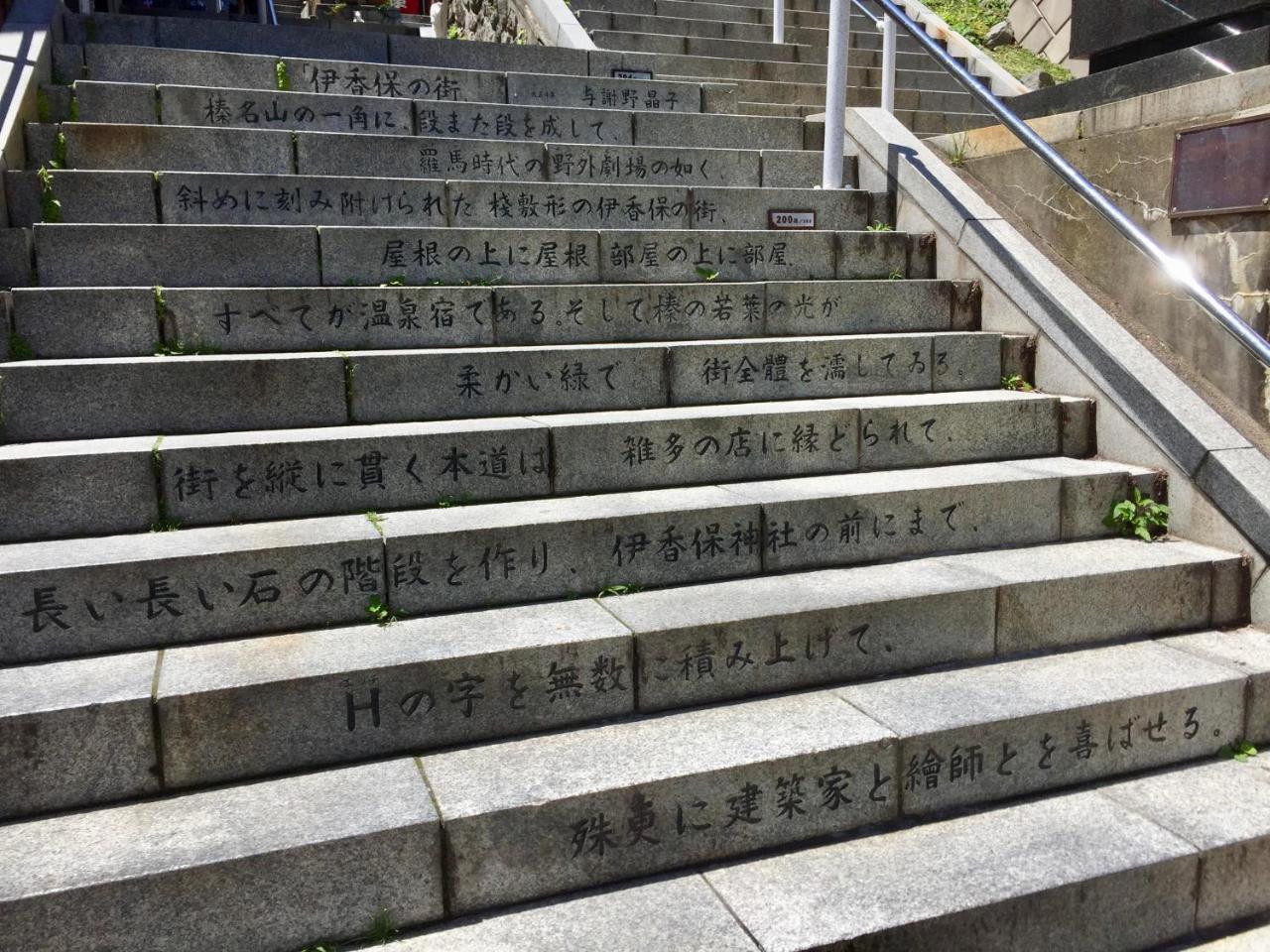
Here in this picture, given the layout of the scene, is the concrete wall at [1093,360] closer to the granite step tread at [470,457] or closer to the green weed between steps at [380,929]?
the granite step tread at [470,457]

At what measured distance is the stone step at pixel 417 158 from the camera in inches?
203

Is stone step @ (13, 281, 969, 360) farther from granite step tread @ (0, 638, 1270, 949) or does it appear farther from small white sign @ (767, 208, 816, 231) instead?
granite step tread @ (0, 638, 1270, 949)

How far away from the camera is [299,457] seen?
376 cm

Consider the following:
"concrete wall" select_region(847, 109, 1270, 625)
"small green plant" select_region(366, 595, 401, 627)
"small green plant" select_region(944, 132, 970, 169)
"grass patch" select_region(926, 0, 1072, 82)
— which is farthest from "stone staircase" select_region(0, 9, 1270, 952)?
"grass patch" select_region(926, 0, 1072, 82)

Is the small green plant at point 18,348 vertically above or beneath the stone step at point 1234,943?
above

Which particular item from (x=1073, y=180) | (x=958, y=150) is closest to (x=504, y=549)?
(x=1073, y=180)

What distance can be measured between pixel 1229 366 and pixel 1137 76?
2079 mm

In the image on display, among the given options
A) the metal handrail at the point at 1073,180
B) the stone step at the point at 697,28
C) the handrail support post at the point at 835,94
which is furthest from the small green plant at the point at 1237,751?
the stone step at the point at 697,28

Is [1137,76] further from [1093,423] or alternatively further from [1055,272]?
[1093,423]

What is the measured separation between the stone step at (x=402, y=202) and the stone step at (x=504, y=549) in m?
1.95

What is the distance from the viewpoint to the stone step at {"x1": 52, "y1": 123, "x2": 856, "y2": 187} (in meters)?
5.17

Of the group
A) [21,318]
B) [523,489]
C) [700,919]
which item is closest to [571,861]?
[700,919]

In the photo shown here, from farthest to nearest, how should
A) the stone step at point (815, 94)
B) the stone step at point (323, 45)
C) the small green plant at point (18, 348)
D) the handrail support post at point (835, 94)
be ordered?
the stone step at point (815, 94) < the stone step at point (323, 45) < the handrail support post at point (835, 94) < the small green plant at point (18, 348)

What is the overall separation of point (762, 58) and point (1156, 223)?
513 cm
